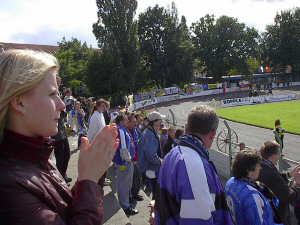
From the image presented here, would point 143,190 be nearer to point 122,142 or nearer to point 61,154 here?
point 122,142

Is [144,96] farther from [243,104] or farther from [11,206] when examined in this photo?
[11,206]

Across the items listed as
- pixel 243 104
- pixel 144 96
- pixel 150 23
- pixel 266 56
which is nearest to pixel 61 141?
pixel 243 104

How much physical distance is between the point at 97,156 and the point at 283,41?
7331 centimetres

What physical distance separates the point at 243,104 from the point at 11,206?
35.1m

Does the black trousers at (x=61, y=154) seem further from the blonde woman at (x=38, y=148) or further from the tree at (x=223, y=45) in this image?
the tree at (x=223, y=45)

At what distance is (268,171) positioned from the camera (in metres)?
3.57

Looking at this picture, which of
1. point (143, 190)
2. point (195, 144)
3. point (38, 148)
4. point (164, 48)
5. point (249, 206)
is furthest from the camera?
point (164, 48)

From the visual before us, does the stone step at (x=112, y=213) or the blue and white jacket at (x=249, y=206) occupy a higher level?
the blue and white jacket at (x=249, y=206)

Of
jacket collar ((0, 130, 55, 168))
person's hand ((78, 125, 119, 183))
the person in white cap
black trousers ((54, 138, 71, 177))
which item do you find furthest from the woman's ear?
the person in white cap

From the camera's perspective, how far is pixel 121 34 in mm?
39312

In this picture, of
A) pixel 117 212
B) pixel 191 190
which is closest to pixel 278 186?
pixel 191 190

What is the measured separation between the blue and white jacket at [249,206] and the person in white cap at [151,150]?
2.93 metres

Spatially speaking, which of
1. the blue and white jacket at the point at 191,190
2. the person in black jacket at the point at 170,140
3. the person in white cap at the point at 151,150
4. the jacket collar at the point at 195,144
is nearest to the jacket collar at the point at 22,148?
the blue and white jacket at the point at 191,190

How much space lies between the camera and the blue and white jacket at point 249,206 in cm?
260
